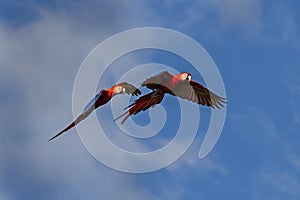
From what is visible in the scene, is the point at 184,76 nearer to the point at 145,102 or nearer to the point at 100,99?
the point at 145,102

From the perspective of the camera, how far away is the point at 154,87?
2259 cm

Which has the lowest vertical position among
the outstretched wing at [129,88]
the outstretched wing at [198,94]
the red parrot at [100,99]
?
the red parrot at [100,99]

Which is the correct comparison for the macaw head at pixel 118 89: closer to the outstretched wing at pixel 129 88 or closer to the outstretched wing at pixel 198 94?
the outstretched wing at pixel 129 88

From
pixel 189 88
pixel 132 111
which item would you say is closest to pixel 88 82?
pixel 132 111

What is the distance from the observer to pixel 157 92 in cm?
2270

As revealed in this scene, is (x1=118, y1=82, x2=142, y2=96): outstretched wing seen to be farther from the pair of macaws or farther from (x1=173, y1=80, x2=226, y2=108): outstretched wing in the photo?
(x1=173, y1=80, x2=226, y2=108): outstretched wing

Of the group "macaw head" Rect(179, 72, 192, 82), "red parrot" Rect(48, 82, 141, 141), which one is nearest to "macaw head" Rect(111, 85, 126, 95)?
"red parrot" Rect(48, 82, 141, 141)

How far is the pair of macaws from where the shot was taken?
20.8 meters

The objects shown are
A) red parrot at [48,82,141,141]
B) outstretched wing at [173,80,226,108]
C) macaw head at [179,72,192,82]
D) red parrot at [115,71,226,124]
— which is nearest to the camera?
red parrot at [48,82,141,141]

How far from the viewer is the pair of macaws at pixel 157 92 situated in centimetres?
2083

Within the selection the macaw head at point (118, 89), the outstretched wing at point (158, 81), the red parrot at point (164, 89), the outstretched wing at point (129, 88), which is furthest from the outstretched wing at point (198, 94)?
the macaw head at point (118, 89)

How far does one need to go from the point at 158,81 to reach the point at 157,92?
0.42m

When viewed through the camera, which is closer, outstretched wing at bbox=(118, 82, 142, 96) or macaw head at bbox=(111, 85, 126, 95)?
macaw head at bbox=(111, 85, 126, 95)

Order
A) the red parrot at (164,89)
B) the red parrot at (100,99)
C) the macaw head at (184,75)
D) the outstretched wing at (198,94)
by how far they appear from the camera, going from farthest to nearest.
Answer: the outstretched wing at (198,94)
the macaw head at (184,75)
the red parrot at (164,89)
the red parrot at (100,99)
